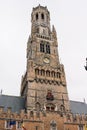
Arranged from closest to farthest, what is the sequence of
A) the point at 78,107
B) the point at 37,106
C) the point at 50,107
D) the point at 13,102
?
the point at 37,106
the point at 50,107
the point at 13,102
the point at 78,107

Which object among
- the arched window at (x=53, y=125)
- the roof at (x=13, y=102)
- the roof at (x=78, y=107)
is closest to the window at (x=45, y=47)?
the roof at (x=13, y=102)

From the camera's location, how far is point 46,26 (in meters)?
75.4

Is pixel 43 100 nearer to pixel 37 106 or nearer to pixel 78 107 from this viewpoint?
pixel 37 106

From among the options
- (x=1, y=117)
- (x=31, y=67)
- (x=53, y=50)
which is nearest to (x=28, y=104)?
(x=1, y=117)

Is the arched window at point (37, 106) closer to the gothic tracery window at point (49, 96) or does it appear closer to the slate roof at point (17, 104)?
the gothic tracery window at point (49, 96)

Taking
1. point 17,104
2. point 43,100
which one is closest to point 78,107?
point 43,100

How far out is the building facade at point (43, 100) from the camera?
51.5 metres

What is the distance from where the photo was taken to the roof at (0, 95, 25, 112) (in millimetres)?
54831

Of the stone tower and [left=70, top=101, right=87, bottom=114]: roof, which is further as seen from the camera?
[left=70, top=101, right=87, bottom=114]: roof

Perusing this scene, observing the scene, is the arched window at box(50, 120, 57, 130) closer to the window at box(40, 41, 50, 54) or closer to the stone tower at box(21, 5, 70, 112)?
the stone tower at box(21, 5, 70, 112)

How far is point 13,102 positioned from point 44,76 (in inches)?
433

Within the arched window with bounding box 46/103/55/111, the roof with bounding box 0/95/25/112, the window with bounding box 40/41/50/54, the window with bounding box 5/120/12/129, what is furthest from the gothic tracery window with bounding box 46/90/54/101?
the window with bounding box 40/41/50/54

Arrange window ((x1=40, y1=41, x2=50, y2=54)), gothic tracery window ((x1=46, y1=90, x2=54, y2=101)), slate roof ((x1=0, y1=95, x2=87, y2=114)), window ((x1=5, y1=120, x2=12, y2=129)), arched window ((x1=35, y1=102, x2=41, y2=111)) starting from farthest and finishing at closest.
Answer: window ((x1=40, y1=41, x2=50, y2=54)) → gothic tracery window ((x1=46, y1=90, x2=54, y2=101)) → slate roof ((x1=0, y1=95, x2=87, y2=114)) → arched window ((x1=35, y1=102, x2=41, y2=111)) → window ((x1=5, y1=120, x2=12, y2=129))

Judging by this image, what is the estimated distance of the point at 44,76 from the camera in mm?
60625
